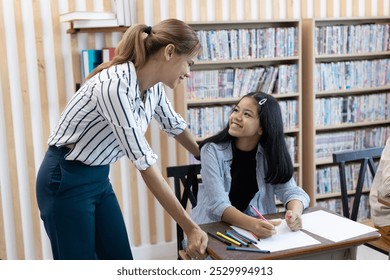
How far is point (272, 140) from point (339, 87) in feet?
5.26

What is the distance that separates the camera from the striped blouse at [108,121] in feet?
5.03

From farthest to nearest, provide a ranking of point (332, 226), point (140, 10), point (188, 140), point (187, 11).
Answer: point (187, 11) < point (140, 10) < point (188, 140) < point (332, 226)

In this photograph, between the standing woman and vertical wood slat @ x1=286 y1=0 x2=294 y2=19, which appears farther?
vertical wood slat @ x1=286 y1=0 x2=294 y2=19

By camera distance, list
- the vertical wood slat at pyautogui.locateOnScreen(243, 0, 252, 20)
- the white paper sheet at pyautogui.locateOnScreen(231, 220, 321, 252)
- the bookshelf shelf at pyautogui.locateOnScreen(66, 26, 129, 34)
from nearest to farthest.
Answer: the white paper sheet at pyautogui.locateOnScreen(231, 220, 321, 252)
the bookshelf shelf at pyautogui.locateOnScreen(66, 26, 129, 34)
the vertical wood slat at pyautogui.locateOnScreen(243, 0, 252, 20)

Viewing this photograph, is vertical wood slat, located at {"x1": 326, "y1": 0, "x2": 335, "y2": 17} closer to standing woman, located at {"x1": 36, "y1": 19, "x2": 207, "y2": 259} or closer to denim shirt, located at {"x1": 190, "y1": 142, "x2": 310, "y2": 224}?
denim shirt, located at {"x1": 190, "y1": 142, "x2": 310, "y2": 224}

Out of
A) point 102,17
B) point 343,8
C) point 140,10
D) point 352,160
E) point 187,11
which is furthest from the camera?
point 343,8

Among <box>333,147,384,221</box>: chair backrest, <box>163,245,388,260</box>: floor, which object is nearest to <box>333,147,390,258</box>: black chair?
<box>333,147,384,221</box>: chair backrest

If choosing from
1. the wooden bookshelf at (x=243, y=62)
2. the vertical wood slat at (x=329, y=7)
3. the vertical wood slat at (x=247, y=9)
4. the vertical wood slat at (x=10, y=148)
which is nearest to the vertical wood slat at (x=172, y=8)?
the wooden bookshelf at (x=243, y=62)

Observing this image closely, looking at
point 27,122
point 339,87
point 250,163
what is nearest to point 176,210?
point 250,163

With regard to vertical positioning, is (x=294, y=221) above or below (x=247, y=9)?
below

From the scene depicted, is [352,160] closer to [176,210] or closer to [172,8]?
[176,210]

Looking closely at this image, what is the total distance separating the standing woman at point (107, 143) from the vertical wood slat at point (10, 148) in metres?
1.40

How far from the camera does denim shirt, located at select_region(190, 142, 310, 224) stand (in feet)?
6.58

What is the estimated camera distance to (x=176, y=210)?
5.09ft
